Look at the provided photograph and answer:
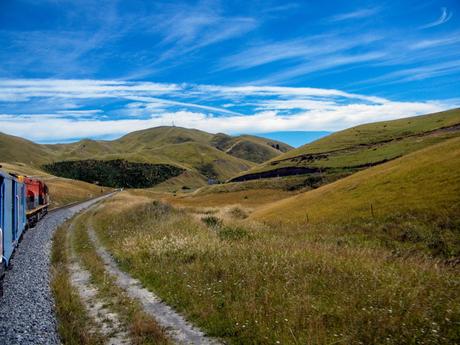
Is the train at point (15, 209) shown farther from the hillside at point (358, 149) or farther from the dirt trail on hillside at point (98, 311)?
the hillside at point (358, 149)

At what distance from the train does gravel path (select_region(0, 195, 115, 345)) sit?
71 centimetres

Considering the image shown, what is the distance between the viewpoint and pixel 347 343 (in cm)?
743

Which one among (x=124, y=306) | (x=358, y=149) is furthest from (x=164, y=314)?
(x=358, y=149)

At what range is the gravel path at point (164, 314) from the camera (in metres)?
8.71

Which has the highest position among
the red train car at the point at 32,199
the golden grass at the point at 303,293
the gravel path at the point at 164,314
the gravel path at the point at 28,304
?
the red train car at the point at 32,199

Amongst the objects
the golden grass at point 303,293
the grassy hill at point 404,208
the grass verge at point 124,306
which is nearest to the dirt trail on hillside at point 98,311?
the grass verge at point 124,306

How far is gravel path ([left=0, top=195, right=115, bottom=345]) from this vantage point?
28.8 ft

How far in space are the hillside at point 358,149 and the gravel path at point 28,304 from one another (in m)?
74.0

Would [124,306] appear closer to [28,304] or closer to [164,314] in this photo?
[164,314]

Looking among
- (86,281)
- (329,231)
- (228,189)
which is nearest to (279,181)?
(228,189)

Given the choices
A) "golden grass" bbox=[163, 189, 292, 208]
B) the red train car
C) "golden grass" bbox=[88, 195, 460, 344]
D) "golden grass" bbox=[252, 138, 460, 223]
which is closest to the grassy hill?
"golden grass" bbox=[252, 138, 460, 223]

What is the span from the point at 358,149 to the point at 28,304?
12301 cm

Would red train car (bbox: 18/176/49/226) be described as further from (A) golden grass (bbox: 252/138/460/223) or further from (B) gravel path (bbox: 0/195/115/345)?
(A) golden grass (bbox: 252/138/460/223)

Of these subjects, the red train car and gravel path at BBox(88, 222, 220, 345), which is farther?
the red train car
